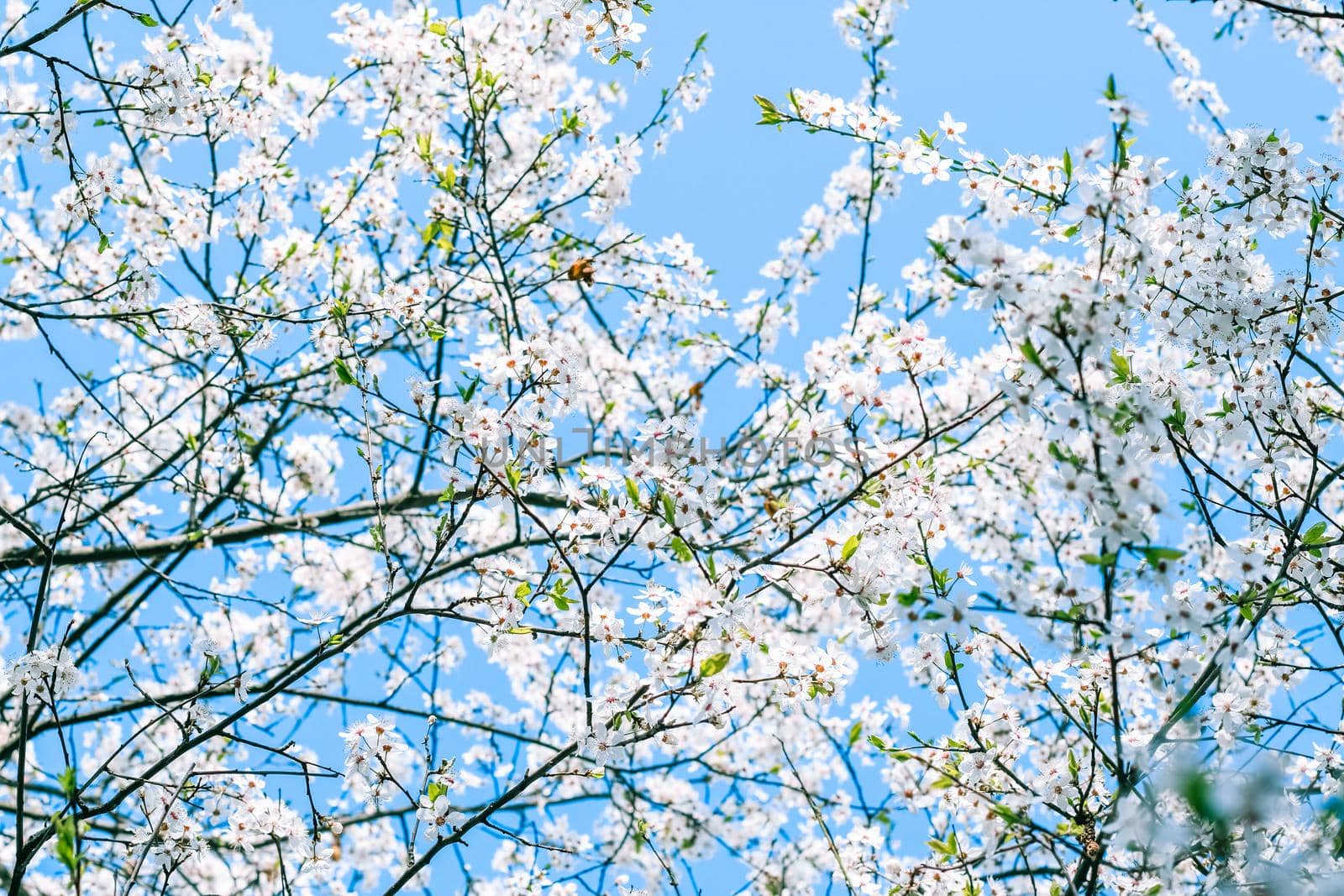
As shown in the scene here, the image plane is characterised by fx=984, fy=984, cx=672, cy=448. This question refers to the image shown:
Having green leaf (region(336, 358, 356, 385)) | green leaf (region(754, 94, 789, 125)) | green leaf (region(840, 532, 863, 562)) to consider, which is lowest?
green leaf (region(840, 532, 863, 562))

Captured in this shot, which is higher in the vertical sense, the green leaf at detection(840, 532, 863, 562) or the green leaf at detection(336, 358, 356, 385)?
the green leaf at detection(336, 358, 356, 385)

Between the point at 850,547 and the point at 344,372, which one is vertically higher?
the point at 344,372

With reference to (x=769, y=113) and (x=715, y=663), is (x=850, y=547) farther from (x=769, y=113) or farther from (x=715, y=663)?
(x=769, y=113)

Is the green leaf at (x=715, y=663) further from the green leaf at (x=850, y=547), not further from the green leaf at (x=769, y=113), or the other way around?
the green leaf at (x=769, y=113)

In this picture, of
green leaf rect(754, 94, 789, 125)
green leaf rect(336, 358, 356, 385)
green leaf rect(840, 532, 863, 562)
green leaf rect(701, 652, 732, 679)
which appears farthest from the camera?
green leaf rect(754, 94, 789, 125)

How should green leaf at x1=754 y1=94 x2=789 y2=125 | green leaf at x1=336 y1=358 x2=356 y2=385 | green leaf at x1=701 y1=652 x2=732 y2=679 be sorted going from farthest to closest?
green leaf at x1=754 y1=94 x2=789 y2=125 < green leaf at x1=336 y1=358 x2=356 y2=385 < green leaf at x1=701 y1=652 x2=732 y2=679

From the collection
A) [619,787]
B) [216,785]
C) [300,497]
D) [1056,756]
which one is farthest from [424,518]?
[1056,756]

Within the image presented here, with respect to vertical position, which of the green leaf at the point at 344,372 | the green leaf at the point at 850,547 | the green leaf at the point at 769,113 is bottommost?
the green leaf at the point at 850,547

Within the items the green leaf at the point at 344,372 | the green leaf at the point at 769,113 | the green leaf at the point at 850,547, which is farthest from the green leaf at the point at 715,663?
the green leaf at the point at 769,113

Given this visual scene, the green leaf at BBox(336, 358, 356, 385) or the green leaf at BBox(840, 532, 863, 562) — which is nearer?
the green leaf at BBox(840, 532, 863, 562)

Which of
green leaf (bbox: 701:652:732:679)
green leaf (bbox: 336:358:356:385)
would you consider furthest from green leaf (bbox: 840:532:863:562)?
green leaf (bbox: 336:358:356:385)

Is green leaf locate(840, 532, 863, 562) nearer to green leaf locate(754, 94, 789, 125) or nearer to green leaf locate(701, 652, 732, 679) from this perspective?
green leaf locate(701, 652, 732, 679)

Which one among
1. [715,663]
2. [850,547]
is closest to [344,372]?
[715,663]

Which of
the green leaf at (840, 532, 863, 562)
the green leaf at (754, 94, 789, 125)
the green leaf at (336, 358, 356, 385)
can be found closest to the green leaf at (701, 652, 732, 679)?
the green leaf at (840, 532, 863, 562)
